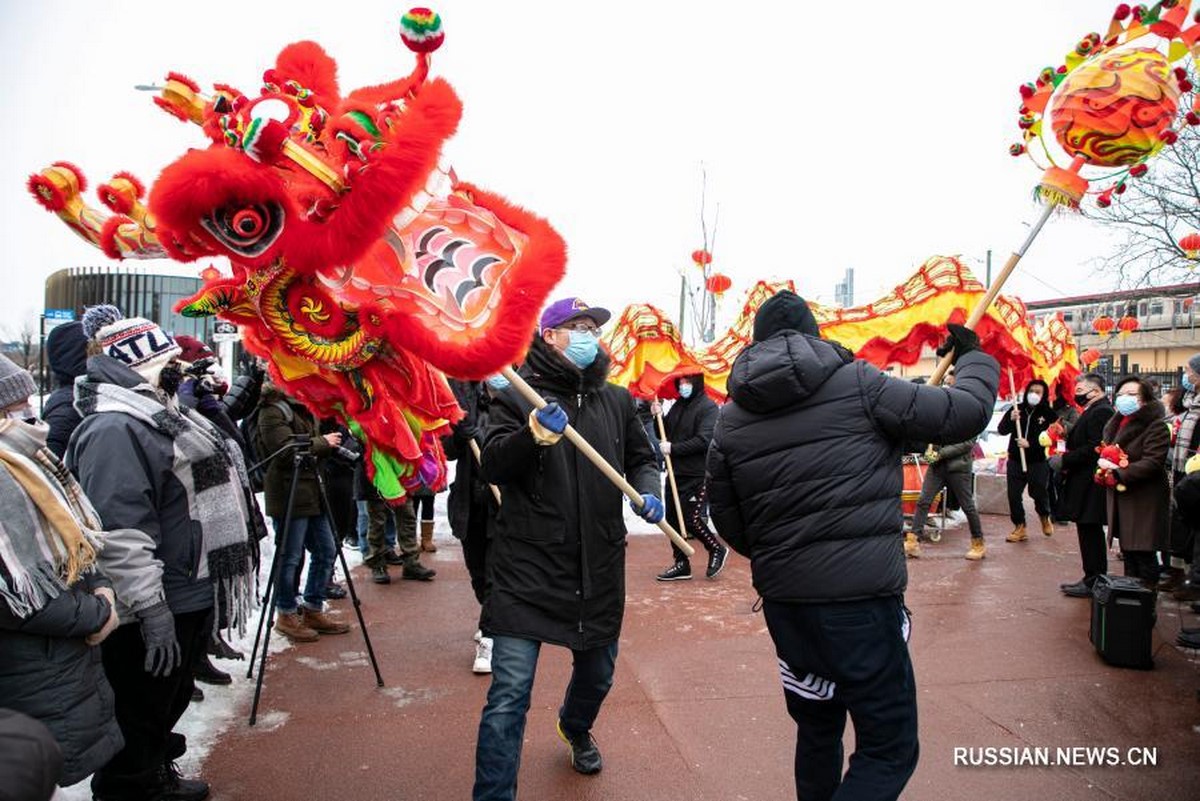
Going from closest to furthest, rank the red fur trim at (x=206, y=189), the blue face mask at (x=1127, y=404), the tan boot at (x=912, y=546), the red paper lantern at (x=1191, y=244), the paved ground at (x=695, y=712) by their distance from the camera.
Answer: the red fur trim at (x=206, y=189), the paved ground at (x=695, y=712), the blue face mask at (x=1127, y=404), the tan boot at (x=912, y=546), the red paper lantern at (x=1191, y=244)

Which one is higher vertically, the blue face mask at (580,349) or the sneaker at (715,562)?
the blue face mask at (580,349)

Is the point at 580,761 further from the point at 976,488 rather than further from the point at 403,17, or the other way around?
the point at 976,488

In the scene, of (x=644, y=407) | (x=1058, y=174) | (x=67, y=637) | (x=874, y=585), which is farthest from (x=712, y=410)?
(x=67, y=637)

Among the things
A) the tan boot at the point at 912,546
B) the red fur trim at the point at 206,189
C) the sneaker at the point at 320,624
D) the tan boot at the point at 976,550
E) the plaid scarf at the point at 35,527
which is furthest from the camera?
the tan boot at the point at 912,546

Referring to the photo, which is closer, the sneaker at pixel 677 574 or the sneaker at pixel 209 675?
the sneaker at pixel 209 675

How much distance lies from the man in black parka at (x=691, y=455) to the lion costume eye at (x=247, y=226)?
5109 mm

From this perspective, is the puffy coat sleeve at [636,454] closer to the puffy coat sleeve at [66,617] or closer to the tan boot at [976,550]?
the puffy coat sleeve at [66,617]

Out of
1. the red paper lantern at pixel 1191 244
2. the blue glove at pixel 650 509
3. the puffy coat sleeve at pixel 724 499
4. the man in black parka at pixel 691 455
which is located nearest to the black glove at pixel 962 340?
the puffy coat sleeve at pixel 724 499

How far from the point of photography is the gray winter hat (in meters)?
2.25

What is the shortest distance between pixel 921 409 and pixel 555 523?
1.43m

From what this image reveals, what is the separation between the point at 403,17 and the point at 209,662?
3726 mm

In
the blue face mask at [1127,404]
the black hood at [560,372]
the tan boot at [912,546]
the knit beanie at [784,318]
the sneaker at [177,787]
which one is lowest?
the tan boot at [912,546]

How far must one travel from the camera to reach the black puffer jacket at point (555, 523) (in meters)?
3.01

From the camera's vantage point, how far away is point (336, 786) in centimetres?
335
